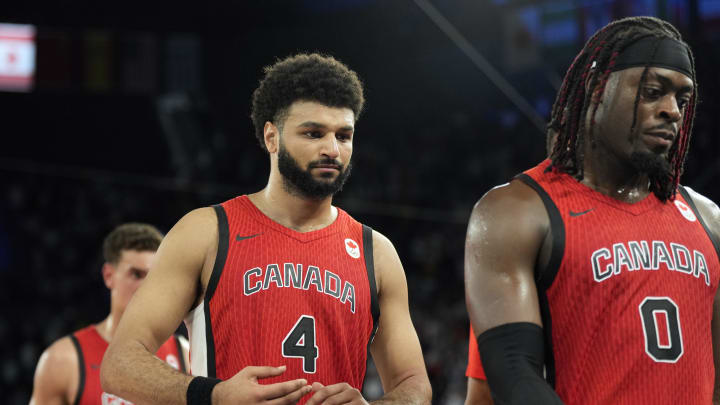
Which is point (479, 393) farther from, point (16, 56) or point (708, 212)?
point (16, 56)

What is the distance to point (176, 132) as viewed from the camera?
1688 cm

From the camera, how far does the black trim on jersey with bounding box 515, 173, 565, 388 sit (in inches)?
82.8

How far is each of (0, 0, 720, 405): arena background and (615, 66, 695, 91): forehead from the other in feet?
26.2

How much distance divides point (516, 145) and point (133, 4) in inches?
336

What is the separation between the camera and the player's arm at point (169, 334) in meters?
2.28

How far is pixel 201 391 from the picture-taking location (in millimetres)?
2361

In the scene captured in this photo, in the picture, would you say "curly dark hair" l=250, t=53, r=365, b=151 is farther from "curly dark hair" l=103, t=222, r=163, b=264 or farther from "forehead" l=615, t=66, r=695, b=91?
"curly dark hair" l=103, t=222, r=163, b=264

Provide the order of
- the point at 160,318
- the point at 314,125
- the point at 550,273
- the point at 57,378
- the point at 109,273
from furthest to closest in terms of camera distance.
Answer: the point at 109,273
the point at 57,378
the point at 314,125
the point at 160,318
the point at 550,273

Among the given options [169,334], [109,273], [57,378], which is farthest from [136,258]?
[169,334]

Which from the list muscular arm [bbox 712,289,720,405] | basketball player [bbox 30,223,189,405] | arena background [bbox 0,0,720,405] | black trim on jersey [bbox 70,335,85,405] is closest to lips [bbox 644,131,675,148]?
muscular arm [bbox 712,289,720,405]

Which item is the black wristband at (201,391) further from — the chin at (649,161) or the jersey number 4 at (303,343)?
the chin at (649,161)

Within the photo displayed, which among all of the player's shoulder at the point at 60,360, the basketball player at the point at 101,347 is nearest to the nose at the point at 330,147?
the basketball player at the point at 101,347

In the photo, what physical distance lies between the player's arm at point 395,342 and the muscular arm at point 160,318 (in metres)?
0.60

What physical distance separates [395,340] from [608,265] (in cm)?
96
